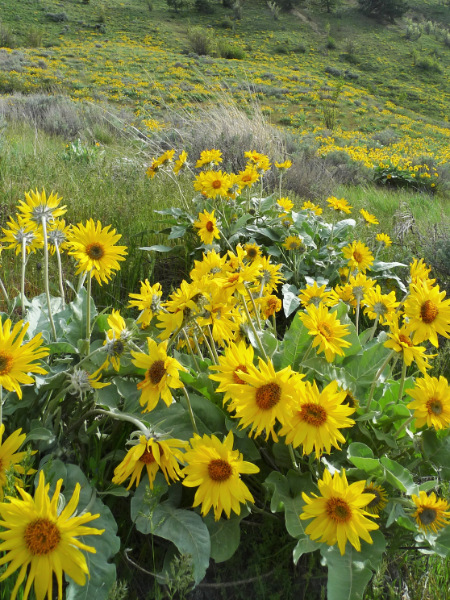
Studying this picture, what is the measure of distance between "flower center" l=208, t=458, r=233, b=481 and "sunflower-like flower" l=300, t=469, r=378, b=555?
0.16 metres

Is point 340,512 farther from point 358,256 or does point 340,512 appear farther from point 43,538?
point 358,256

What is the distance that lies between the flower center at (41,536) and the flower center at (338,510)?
0.52 meters

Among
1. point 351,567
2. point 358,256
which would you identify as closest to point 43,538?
point 351,567

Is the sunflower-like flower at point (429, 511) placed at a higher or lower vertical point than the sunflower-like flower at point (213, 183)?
lower

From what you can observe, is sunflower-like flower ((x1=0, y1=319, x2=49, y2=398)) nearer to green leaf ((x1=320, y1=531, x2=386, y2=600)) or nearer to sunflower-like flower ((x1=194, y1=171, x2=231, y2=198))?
green leaf ((x1=320, y1=531, x2=386, y2=600))

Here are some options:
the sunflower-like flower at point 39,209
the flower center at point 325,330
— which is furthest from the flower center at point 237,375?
the sunflower-like flower at point 39,209

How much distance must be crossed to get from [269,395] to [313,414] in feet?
0.37

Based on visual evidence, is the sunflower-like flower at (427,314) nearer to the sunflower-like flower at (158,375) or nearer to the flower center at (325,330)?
the flower center at (325,330)

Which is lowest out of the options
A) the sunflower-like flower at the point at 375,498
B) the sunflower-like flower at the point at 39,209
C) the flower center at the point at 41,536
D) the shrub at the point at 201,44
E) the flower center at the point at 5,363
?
the shrub at the point at 201,44

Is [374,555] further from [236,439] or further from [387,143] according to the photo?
[387,143]

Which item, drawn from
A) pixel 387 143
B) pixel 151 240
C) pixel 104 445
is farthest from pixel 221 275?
pixel 387 143

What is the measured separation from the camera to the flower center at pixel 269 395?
36.6 inches

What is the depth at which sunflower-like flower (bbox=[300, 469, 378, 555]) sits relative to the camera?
0.88 m

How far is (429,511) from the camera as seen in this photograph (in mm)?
1000
